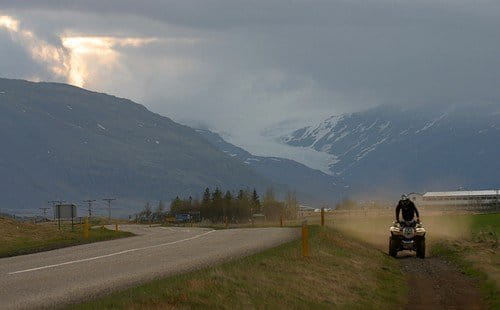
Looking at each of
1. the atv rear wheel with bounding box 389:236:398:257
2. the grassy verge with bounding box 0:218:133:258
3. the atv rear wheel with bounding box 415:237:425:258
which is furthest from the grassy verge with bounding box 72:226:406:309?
the grassy verge with bounding box 0:218:133:258

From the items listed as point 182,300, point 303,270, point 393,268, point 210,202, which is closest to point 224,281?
point 182,300

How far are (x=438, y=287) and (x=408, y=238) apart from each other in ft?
37.1

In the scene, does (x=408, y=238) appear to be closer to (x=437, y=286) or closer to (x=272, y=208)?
(x=437, y=286)

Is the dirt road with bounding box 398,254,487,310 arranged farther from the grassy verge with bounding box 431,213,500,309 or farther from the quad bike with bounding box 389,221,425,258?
the quad bike with bounding box 389,221,425,258

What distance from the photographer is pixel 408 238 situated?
41.6 m

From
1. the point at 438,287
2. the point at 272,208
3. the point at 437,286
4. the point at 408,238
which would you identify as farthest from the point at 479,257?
the point at 272,208

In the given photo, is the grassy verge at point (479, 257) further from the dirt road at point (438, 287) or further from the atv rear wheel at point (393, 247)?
the atv rear wheel at point (393, 247)

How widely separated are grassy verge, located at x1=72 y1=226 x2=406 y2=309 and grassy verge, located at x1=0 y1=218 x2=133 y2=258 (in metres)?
12.0

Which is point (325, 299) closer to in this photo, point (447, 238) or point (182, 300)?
point (182, 300)

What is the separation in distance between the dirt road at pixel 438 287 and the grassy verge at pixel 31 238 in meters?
14.7

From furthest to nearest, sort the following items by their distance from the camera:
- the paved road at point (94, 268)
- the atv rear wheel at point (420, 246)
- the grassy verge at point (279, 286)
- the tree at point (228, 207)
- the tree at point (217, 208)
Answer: the tree at point (217, 208) → the tree at point (228, 207) → the atv rear wheel at point (420, 246) → the paved road at point (94, 268) → the grassy verge at point (279, 286)

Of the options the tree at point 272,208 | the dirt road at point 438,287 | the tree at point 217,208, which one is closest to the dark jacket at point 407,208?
the dirt road at point 438,287

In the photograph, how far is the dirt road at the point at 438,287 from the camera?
26234 mm

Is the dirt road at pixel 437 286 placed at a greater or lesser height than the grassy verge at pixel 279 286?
lesser
